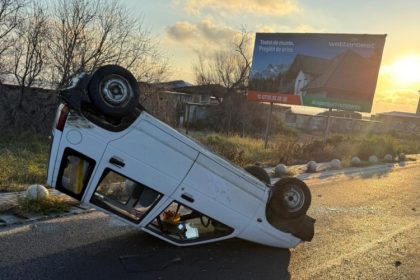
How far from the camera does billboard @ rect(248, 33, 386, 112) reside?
18812 millimetres

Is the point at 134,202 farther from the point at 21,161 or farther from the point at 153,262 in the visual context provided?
the point at 21,161

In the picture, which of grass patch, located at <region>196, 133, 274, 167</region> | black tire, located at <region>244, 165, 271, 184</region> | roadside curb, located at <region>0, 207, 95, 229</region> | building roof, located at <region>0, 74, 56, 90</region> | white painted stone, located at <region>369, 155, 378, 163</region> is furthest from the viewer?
white painted stone, located at <region>369, 155, 378, 163</region>

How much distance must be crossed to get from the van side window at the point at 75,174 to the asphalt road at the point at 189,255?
0.82m

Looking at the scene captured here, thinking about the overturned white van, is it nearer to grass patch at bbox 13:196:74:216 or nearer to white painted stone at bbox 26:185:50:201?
grass patch at bbox 13:196:74:216

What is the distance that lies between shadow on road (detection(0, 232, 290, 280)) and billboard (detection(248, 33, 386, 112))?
14952 mm

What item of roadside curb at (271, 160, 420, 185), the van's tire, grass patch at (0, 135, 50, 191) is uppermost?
the van's tire

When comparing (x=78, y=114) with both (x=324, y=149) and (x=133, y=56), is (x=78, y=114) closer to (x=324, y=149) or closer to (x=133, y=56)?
(x=133, y=56)

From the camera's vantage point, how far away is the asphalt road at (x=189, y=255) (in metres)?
→ 4.65

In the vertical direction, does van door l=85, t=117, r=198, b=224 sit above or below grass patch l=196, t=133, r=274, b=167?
above

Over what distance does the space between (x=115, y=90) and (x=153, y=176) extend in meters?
1.00

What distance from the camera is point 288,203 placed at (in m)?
5.63

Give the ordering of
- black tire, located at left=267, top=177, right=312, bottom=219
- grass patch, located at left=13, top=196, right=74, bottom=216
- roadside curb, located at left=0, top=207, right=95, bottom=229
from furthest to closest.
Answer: grass patch, located at left=13, top=196, right=74, bottom=216, roadside curb, located at left=0, top=207, right=95, bottom=229, black tire, located at left=267, top=177, right=312, bottom=219

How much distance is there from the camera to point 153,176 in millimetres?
4703

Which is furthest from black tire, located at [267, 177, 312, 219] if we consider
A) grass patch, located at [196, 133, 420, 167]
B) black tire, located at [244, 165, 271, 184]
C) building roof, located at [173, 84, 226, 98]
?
building roof, located at [173, 84, 226, 98]
